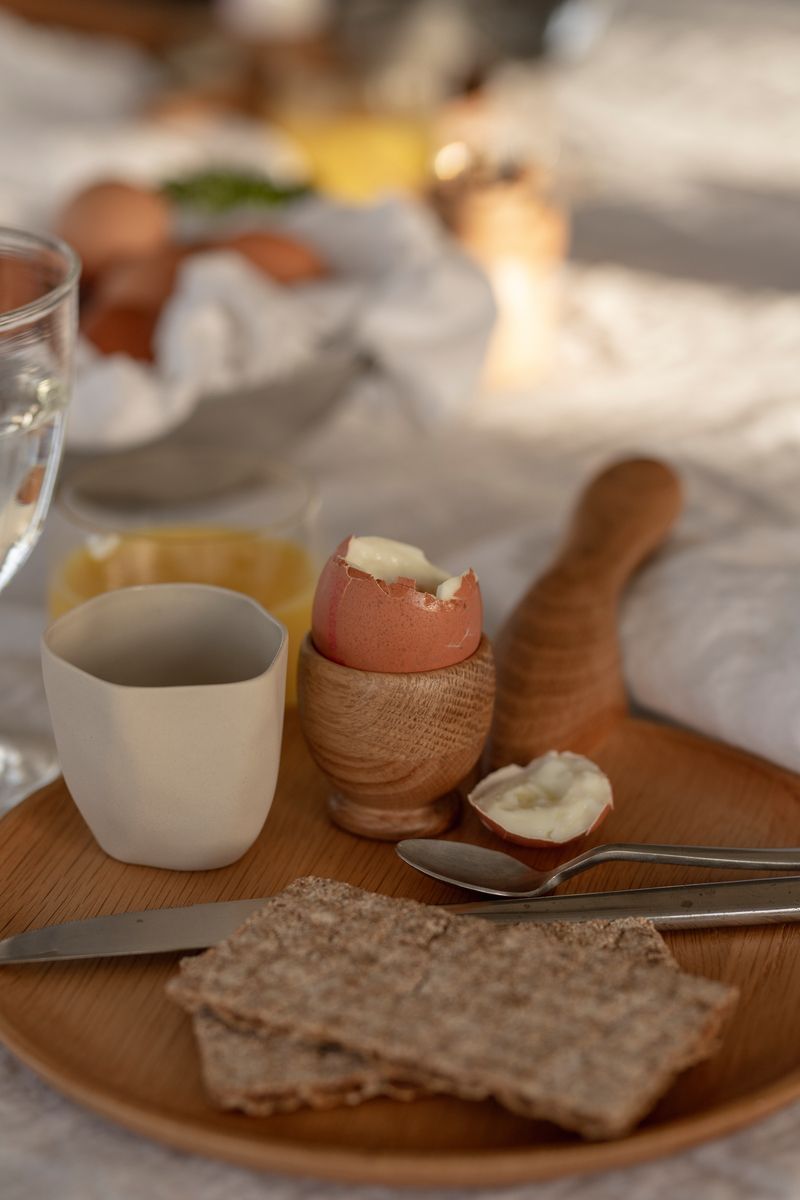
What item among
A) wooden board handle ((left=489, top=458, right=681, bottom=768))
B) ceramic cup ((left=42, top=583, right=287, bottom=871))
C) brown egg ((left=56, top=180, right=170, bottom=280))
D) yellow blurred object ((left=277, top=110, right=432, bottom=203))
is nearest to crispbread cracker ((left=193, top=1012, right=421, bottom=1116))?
ceramic cup ((left=42, top=583, right=287, bottom=871))

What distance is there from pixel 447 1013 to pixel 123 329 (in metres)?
0.60

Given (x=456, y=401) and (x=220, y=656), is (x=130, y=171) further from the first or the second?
(x=220, y=656)

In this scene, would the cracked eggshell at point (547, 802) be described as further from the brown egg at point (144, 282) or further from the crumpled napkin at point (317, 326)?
the brown egg at point (144, 282)

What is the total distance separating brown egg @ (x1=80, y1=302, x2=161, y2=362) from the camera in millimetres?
842

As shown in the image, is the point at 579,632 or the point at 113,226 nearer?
the point at 579,632

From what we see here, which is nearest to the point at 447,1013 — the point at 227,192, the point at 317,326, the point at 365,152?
the point at 317,326

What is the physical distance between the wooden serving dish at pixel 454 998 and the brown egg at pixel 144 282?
15.0 inches

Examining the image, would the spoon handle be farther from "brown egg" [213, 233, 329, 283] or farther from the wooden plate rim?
"brown egg" [213, 233, 329, 283]

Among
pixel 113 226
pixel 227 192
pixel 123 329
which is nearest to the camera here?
pixel 123 329

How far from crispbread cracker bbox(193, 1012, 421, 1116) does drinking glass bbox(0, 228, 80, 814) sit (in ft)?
0.82

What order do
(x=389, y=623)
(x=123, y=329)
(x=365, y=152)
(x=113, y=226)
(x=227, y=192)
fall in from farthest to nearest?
(x=365, y=152)
(x=227, y=192)
(x=113, y=226)
(x=123, y=329)
(x=389, y=623)

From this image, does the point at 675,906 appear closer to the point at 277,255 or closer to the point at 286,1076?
the point at 286,1076

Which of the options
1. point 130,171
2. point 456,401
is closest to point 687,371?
point 456,401

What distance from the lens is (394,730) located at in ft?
1.51
